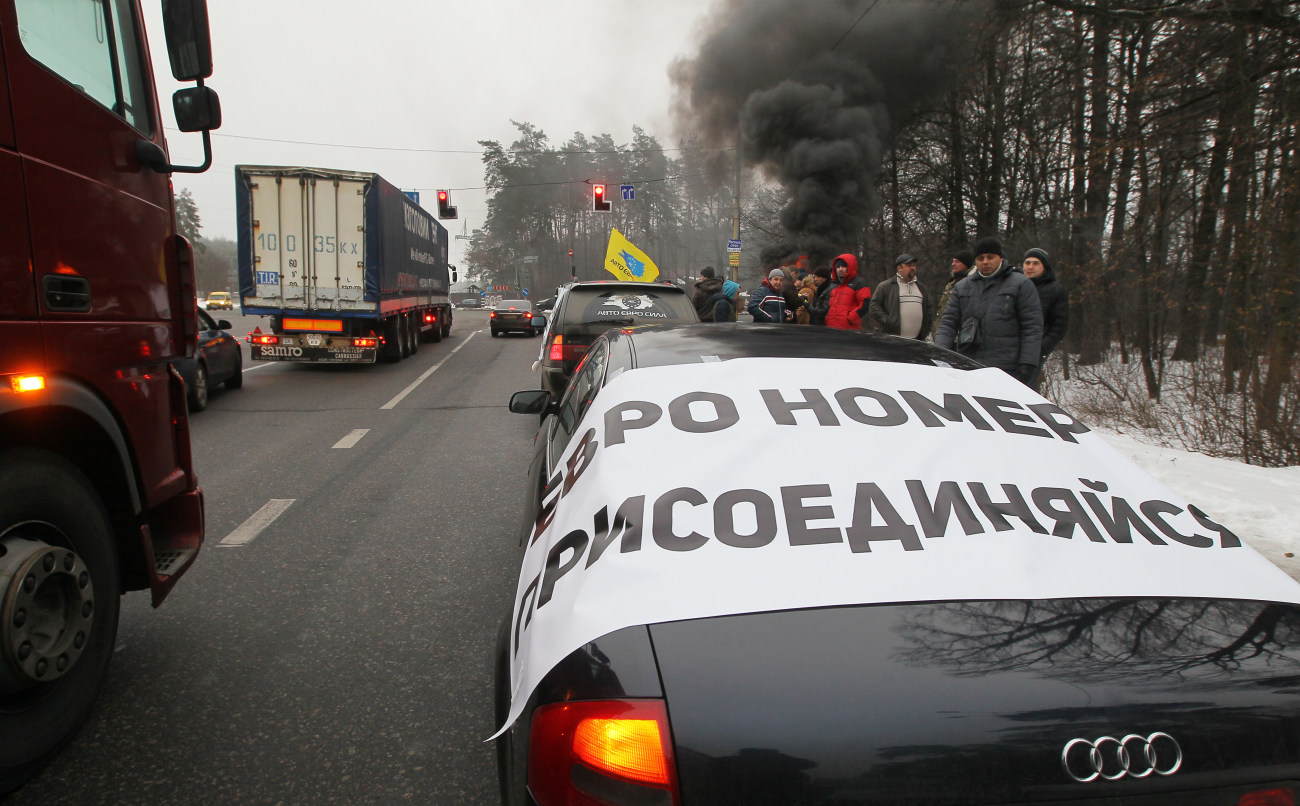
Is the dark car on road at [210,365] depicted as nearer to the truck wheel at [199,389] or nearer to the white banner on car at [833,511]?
the truck wheel at [199,389]

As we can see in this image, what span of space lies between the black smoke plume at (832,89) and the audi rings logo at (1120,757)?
2069cm

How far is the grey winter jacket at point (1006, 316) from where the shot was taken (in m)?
5.77

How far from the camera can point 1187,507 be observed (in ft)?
6.63

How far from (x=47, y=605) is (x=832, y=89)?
2253cm

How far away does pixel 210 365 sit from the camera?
10.1m

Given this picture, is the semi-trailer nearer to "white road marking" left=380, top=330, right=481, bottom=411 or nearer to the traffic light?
"white road marking" left=380, top=330, right=481, bottom=411

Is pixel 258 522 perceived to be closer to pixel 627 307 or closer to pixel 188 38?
pixel 188 38

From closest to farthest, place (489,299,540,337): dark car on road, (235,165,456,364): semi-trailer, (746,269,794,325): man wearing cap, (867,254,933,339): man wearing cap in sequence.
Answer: (867,254,933,339): man wearing cap → (746,269,794,325): man wearing cap → (235,165,456,364): semi-trailer → (489,299,540,337): dark car on road

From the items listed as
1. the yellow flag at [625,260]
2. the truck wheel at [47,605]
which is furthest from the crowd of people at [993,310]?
the yellow flag at [625,260]

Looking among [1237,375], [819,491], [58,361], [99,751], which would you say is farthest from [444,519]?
[1237,375]

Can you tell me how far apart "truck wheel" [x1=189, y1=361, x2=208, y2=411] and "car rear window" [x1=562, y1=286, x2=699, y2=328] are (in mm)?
4965

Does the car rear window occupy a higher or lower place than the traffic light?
lower

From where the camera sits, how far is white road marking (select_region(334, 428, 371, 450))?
759cm

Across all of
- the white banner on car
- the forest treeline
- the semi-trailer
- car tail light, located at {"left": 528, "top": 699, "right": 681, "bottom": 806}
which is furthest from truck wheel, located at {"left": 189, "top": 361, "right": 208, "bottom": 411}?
the forest treeline
